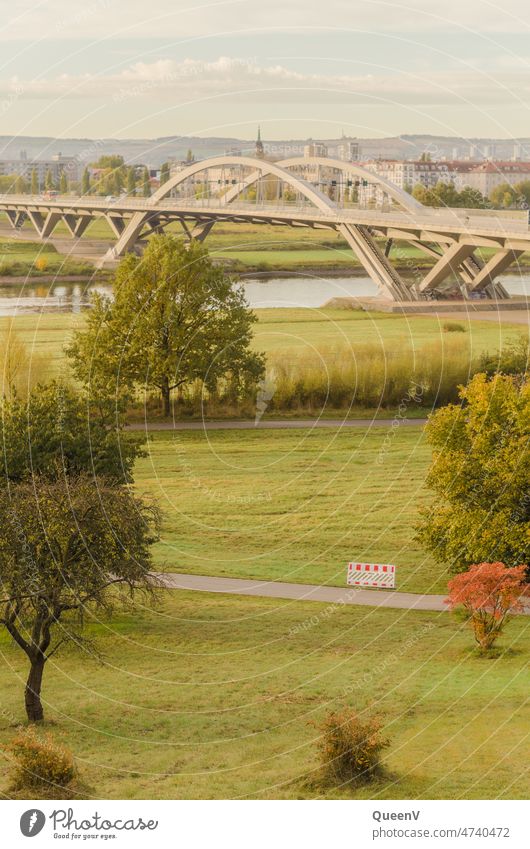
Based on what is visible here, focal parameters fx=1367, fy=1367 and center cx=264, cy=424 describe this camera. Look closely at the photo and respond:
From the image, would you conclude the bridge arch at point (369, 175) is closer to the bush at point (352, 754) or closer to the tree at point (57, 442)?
the tree at point (57, 442)

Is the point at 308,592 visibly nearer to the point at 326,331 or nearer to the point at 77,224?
the point at 326,331

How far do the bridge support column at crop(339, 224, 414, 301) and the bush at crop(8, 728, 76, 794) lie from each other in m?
79.2

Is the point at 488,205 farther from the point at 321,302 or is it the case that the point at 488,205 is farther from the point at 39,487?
the point at 39,487

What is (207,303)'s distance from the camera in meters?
62.7

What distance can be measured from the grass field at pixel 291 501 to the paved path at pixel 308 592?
0.59 metres

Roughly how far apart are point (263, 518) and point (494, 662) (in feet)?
45.6

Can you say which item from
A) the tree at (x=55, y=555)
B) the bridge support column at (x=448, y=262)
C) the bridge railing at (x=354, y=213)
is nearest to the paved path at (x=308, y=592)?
the tree at (x=55, y=555)

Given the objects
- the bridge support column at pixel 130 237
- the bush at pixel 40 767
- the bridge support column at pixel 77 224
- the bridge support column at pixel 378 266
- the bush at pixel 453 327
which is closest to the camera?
the bush at pixel 40 767

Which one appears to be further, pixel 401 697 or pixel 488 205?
pixel 488 205

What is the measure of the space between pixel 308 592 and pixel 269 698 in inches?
304

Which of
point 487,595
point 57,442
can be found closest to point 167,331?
point 57,442

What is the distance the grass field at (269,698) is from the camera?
80.6 ft

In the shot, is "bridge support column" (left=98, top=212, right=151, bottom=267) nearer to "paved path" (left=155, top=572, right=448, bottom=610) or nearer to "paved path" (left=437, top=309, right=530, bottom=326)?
"paved path" (left=437, top=309, right=530, bottom=326)

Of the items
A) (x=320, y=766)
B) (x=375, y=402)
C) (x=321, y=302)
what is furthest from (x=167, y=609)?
(x=321, y=302)
